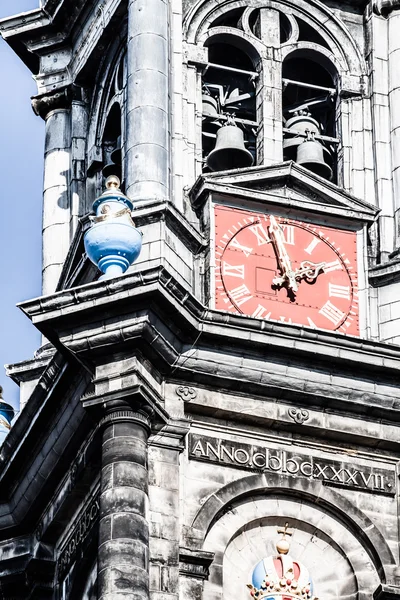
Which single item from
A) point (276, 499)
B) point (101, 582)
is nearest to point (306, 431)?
point (276, 499)

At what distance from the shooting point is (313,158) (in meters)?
41.2

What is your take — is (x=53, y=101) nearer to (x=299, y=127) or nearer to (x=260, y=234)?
(x=299, y=127)

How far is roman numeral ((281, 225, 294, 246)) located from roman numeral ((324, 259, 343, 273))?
21.6 inches

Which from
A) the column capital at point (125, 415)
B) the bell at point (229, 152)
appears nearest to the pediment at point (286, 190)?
the bell at point (229, 152)

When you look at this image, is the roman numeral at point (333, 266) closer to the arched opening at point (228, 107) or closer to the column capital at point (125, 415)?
the arched opening at point (228, 107)

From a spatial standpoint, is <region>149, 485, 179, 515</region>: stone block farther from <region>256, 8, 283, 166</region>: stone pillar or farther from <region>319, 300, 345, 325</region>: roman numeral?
<region>256, 8, 283, 166</region>: stone pillar

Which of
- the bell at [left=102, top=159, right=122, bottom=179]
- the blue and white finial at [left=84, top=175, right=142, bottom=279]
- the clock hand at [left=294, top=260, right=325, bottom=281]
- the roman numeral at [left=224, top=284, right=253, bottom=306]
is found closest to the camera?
the blue and white finial at [left=84, top=175, right=142, bottom=279]

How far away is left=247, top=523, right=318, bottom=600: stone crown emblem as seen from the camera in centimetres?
3675

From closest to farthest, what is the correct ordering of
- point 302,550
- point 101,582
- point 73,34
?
point 101,582 → point 302,550 → point 73,34

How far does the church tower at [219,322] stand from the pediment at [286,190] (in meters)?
0.03

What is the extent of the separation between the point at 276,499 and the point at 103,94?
8279 mm

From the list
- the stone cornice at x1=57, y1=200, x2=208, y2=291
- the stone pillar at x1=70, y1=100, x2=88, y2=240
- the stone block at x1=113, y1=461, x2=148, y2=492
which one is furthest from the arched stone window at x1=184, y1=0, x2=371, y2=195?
the stone block at x1=113, y1=461, x2=148, y2=492

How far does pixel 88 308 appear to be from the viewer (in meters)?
37.0

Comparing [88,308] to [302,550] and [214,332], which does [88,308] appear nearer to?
[214,332]
